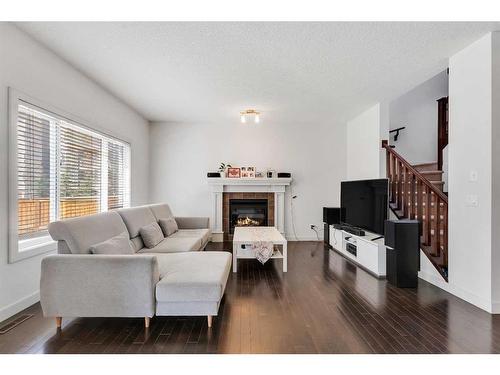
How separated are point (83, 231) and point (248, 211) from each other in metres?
3.96

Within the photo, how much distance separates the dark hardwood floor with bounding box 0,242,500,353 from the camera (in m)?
2.02

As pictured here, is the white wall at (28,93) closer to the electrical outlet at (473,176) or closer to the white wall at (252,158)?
the white wall at (252,158)

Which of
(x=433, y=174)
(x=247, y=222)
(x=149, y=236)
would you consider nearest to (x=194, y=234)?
(x=149, y=236)

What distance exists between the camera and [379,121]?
4680mm

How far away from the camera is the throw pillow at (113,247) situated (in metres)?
2.44

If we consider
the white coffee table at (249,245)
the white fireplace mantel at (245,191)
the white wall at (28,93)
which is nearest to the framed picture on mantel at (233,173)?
the white fireplace mantel at (245,191)

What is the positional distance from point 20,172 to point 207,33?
2.27 m

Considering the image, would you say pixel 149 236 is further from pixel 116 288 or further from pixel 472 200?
pixel 472 200

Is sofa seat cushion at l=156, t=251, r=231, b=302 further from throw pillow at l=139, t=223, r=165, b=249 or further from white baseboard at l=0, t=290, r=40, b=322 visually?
white baseboard at l=0, t=290, r=40, b=322

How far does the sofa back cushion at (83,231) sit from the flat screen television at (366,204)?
11.4ft

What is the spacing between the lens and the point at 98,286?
2.23 meters

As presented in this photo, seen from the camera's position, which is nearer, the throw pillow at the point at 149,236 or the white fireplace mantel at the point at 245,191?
the throw pillow at the point at 149,236
